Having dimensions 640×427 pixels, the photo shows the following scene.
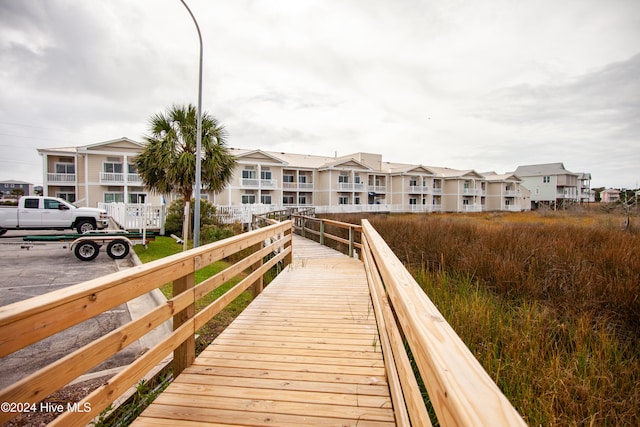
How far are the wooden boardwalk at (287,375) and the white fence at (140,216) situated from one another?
12852mm

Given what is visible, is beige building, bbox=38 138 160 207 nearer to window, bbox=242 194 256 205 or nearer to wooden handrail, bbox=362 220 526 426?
window, bbox=242 194 256 205

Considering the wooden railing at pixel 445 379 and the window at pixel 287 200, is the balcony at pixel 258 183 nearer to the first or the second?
the window at pixel 287 200

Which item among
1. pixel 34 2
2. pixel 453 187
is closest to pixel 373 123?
pixel 453 187

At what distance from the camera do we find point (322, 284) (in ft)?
20.2

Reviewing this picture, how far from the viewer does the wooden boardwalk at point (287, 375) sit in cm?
220

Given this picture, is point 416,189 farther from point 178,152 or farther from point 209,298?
point 209,298

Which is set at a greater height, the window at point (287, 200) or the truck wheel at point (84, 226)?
the window at point (287, 200)

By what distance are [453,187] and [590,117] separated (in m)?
18.8

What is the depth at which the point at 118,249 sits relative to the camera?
1018 cm

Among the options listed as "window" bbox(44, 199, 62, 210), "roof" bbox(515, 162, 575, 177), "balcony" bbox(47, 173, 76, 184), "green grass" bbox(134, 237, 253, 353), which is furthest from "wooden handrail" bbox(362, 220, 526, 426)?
"roof" bbox(515, 162, 575, 177)

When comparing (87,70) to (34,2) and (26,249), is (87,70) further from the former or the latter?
(26,249)

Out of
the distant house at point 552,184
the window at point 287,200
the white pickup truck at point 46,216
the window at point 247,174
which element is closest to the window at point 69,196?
Answer: the window at point 247,174

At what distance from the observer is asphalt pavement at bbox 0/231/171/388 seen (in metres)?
3.97

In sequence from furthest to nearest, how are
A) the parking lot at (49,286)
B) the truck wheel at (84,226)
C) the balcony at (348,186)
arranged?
the balcony at (348,186) → the truck wheel at (84,226) → the parking lot at (49,286)
